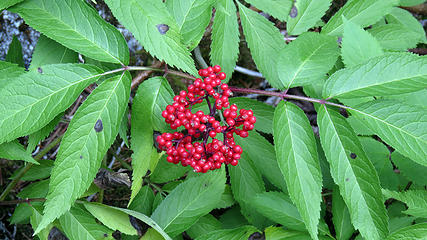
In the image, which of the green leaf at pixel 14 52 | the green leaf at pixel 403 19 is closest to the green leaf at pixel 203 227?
the green leaf at pixel 14 52

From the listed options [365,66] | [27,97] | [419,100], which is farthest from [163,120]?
[419,100]

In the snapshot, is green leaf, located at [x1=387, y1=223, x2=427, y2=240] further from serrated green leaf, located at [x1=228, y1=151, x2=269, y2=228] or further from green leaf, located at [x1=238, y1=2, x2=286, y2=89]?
green leaf, located at [x1=238, y1=2, x2=286, y2=89]

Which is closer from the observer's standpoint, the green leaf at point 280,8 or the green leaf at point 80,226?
the green leaf at point 80,226

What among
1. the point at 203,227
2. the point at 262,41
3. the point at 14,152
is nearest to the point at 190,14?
the point at 262,41

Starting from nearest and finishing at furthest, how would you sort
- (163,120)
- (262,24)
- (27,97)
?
(27,97) → (163,120) → (262,24)

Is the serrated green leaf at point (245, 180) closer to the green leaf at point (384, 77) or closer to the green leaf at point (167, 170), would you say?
the green leaf at point (167, 170)

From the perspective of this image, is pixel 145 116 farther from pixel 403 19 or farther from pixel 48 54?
pixel 403 19

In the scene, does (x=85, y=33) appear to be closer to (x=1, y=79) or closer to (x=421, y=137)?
(x=1, y=79)
